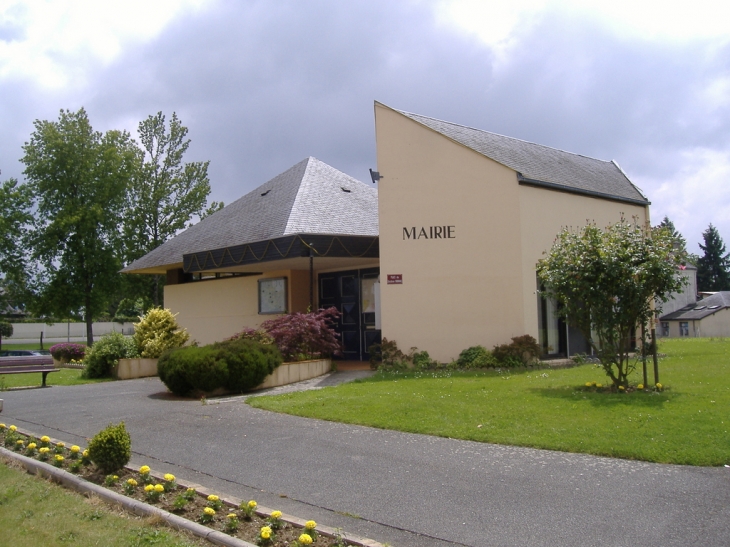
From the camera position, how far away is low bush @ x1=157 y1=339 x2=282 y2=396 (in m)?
13.7

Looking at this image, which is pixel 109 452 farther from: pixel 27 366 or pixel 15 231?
pixel 15 231

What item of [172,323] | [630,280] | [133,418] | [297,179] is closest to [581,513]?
[630,280]

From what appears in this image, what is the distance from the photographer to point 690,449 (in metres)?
7.73

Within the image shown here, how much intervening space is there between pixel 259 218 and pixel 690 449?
53.3 ft

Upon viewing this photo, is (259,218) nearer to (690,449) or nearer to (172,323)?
(172,323)

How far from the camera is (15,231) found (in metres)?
36.6

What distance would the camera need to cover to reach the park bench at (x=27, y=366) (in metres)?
17.4

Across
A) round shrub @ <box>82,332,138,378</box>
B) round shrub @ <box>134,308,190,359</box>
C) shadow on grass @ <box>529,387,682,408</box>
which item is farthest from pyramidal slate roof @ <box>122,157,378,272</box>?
shadow on grass @ <box>529,387,682,408</box>

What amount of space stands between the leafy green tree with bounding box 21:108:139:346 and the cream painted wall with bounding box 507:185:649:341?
2597 centimetres

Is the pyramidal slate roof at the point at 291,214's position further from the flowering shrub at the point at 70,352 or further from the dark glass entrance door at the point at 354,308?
the flowering shrub at the point at 70,352

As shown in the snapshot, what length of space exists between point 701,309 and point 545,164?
46.0m

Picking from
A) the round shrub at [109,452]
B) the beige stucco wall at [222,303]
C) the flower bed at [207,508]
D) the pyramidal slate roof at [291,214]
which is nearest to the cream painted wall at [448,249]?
the pyramidal slate roof at [291,214]

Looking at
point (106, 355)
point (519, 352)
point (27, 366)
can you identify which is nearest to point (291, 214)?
point (106, 355)

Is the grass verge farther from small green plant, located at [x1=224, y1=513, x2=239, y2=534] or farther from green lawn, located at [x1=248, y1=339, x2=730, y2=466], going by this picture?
small green plant, located at [x1=224, y1=513, x2=239, y2=534]
